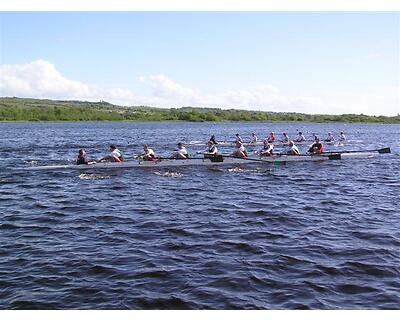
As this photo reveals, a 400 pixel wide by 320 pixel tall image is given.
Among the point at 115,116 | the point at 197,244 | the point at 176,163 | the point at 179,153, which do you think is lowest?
the point at 197,244

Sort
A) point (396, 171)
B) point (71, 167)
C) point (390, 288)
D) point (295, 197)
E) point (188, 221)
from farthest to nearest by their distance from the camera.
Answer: point (396, 171)
point (71, 167)
point (295, 197)
point (188, 221)
point (390, 288)

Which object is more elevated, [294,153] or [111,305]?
[294,153]

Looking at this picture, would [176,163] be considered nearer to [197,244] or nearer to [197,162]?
[197,162]

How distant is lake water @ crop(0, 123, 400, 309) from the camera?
9.57m

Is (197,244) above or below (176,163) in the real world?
below

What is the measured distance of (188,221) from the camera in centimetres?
1561

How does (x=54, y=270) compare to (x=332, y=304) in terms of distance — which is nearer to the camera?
(x=332, y=304)

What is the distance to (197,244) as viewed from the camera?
13.0 metres

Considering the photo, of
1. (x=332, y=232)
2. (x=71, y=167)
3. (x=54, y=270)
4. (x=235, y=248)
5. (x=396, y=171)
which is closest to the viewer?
(x=54, y=270)

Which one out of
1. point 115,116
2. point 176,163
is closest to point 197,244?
point 176,163

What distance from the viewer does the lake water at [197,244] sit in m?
9.57

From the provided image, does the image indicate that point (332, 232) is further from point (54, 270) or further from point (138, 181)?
point (138, 181)
